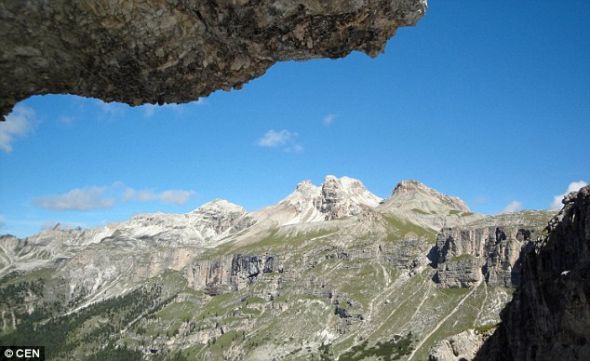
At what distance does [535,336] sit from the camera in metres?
82.2

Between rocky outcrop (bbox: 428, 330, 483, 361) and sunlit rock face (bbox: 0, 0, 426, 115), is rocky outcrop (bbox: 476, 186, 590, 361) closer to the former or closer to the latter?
rocky outcrop (bbox: 428, 330, 483, 361)

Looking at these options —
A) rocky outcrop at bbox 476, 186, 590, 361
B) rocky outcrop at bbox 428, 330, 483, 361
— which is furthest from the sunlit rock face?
rocky outcrop at bbox 428, 330, 483, 361

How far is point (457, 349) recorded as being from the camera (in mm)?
91125

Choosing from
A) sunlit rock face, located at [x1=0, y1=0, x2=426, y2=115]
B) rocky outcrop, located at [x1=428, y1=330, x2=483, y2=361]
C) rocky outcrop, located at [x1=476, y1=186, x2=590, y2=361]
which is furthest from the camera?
rocky outcrop, located at [x1=428, y1=330, x2=483, y2=361]

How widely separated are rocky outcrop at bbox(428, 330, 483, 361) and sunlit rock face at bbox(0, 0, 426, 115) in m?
89.3

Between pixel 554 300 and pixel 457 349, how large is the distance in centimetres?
2284

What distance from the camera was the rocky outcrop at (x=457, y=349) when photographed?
291ft

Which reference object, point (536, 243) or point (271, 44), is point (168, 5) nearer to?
point (271, 44)

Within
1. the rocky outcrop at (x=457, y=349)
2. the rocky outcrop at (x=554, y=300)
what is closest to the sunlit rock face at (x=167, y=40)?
the rocky outcrop at (x=554, y=300)

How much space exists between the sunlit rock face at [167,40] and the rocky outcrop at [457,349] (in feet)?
293

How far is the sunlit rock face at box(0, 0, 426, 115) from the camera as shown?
1084 centimetres

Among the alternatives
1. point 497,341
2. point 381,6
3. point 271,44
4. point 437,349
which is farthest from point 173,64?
point 497,341

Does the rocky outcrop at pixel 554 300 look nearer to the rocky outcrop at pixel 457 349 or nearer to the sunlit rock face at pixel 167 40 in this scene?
the rocky outcrop at pixel 457 349

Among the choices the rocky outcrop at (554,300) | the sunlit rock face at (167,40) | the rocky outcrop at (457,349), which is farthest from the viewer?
the rocky outcrop at (457,349)
